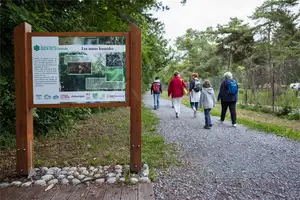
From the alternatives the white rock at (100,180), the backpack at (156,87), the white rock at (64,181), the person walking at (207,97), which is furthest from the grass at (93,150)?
the backpack at (156,87)

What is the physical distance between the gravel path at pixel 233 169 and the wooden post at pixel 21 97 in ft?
6.58

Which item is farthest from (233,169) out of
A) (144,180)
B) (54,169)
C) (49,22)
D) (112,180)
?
(49,22)

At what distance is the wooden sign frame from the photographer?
4.03m

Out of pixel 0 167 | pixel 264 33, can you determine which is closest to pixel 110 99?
pixel 0 167

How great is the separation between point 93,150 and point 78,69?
217 cm

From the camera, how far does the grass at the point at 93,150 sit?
4.75 metres

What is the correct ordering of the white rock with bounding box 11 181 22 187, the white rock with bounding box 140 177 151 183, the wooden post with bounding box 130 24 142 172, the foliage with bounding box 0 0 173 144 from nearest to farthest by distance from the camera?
the white rock with bounding box 11 181 22 187, the white rock with bounding box 140 177 151 183, the wooden post with bounding box 130 24 142 172, the foliage with bounding box 0 0 173 144

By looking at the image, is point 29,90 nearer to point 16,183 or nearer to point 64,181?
point 16,183

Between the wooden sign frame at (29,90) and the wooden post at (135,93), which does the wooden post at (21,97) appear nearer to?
the wooden sign frame at (29,90)

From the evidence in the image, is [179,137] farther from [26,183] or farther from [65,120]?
[26,183]

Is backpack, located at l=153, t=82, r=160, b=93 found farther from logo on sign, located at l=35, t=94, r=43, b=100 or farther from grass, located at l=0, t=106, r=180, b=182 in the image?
logo on sign, located at l=35, t=94, r=43, b=100

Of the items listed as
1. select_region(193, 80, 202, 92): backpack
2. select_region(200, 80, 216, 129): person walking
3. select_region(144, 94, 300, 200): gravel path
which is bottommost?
select_region(144, 94, 300, 200): gravel path

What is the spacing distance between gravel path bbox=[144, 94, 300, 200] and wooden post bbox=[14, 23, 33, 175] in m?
2.01

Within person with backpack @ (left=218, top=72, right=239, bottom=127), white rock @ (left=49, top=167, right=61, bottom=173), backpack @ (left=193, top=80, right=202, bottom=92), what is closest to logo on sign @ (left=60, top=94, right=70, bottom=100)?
white rock @ (left=49, top=167, right=61, bottom=173)
